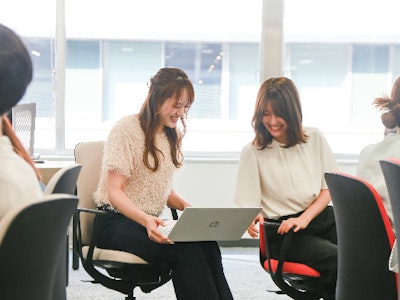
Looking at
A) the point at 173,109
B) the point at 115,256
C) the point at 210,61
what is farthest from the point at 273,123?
the point at 210,61

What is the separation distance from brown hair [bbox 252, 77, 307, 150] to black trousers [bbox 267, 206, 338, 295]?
0.34 m

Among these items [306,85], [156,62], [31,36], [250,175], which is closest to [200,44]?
[156,62]

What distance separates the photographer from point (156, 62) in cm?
571

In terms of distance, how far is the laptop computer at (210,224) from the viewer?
2.61 m

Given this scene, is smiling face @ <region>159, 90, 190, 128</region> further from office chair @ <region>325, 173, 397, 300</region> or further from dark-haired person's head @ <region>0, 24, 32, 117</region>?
dark-haired person's head @ <region>0, 24, 32, 117</region>

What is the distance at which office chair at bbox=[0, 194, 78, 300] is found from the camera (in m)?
1.17

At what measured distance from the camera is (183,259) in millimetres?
2836

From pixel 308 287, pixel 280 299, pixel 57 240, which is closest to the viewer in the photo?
pixel 57 240

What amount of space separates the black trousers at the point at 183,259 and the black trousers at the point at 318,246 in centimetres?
24

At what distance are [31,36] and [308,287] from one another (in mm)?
3572

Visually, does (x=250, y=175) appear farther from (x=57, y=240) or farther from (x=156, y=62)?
(x=156, y=62)

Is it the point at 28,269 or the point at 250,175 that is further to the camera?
the point at 250,175

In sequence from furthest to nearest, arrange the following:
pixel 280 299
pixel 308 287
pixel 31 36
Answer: pixel 31 36
pixel 280 299
pixel 308 287

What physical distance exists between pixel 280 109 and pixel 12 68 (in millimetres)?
1884
